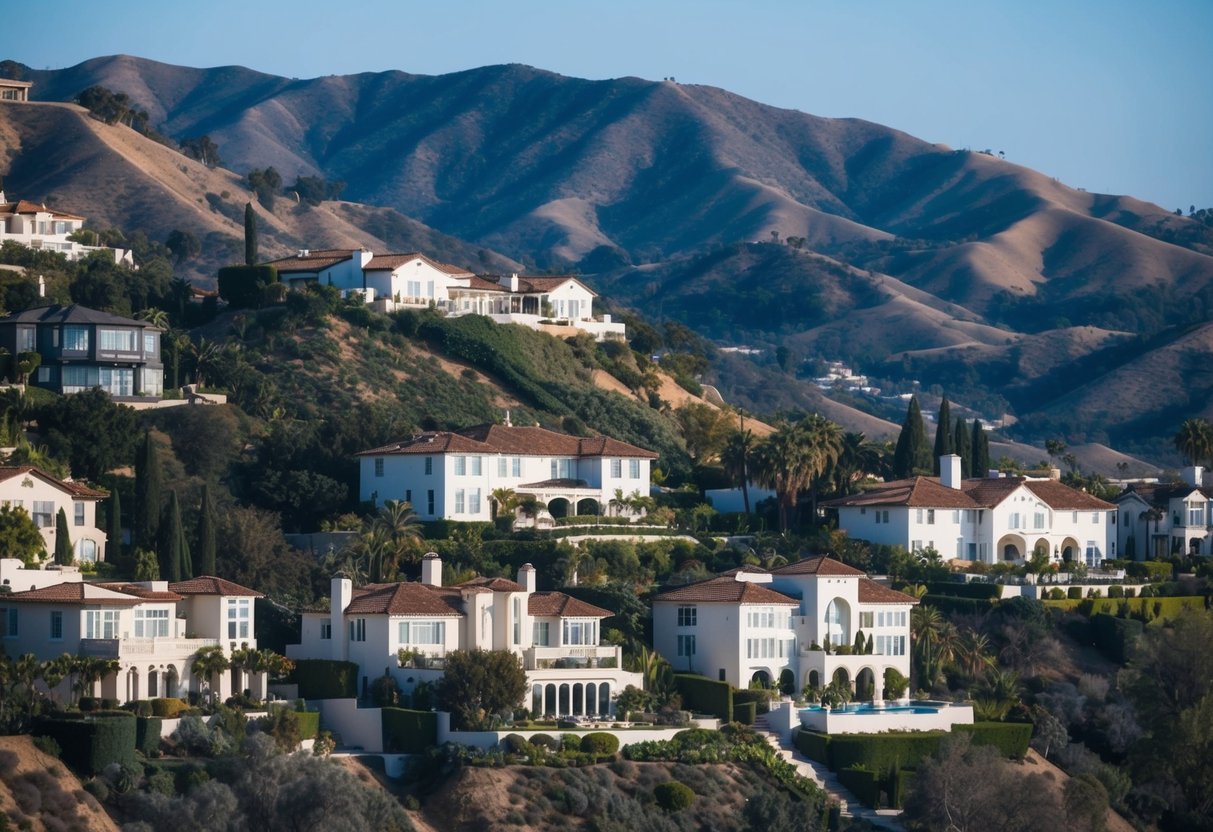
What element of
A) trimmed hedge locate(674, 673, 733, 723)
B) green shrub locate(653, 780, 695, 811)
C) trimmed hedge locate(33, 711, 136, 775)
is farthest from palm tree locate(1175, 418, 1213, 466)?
trimmed hedge locate(33, 711, 136, 775)

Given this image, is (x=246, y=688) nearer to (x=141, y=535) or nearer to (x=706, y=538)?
(x=141, y=535)

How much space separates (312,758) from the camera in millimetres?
70500

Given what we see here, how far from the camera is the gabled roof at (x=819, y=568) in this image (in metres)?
90.1

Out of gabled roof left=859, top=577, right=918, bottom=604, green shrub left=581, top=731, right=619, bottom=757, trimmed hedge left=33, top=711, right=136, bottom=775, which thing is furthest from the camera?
gabled roof left=859, top=577, right=918, bottom=604

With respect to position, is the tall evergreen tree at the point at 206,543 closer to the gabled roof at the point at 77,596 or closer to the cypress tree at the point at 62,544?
the cypress tree at the point at 62,544

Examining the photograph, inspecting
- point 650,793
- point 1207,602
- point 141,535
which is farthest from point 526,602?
point 1207,602

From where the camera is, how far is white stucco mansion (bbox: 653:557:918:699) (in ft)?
286

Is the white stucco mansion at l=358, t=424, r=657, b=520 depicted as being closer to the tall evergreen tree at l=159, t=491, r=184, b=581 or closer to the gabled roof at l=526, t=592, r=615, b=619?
the gabled roof at l=526, t=592, r=615, b=619

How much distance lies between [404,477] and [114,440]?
468 inches

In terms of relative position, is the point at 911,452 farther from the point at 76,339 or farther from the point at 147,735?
the point at 147,735

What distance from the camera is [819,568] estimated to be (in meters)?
90.0

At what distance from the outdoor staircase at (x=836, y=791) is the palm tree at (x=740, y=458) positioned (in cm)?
2659

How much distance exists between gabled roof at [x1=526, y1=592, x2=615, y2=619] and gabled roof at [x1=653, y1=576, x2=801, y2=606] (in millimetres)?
3906

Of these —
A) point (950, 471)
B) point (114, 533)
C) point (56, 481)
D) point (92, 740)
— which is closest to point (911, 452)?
point (950, 471)
